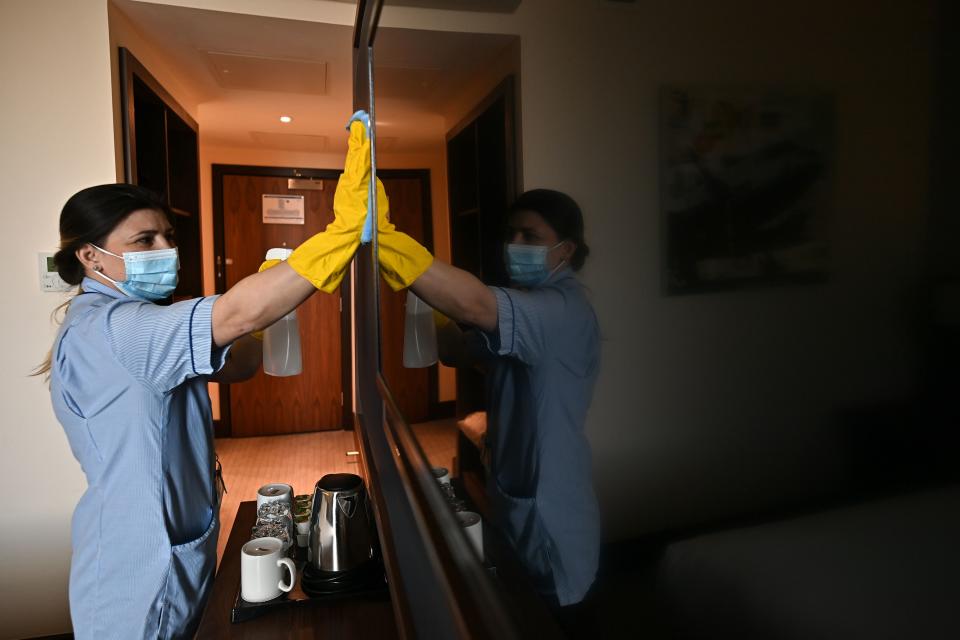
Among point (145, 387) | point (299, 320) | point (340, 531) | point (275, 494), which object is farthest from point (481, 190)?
point (299, 320)

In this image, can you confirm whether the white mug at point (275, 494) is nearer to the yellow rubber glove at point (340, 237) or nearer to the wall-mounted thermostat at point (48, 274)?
the yellow rubber glove at point (340, 237)

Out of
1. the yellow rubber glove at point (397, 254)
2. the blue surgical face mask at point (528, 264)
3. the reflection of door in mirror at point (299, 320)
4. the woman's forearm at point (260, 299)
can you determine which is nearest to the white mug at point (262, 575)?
the woman's forearm at point (260, 299)

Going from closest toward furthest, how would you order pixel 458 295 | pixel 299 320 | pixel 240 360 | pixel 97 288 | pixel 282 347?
1. pixel 458 295
2. pixel 97 288
3. pixel 240 360
4. pixel 282 347
5. pixel 299 320

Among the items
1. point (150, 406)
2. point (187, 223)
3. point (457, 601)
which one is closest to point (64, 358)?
point (150, 406)

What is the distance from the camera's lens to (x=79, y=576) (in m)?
1.31

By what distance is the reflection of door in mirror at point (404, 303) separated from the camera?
820mm

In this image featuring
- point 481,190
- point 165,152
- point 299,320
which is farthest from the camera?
point 299,320

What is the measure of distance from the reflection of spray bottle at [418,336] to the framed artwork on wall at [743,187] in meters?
0.64

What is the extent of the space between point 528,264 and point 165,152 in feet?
8.59

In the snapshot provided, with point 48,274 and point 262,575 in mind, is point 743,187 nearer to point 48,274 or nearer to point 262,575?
point 262,575

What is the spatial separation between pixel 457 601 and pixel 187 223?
2.99 metres

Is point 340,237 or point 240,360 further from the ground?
point 340,237

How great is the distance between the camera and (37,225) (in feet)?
6.15

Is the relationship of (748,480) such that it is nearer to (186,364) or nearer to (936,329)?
(936,329)
